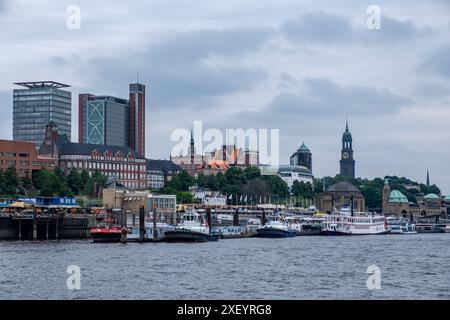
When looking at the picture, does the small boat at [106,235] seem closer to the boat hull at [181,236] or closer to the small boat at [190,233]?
the boat hull at [181,236]

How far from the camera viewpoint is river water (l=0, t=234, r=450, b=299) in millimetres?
44500

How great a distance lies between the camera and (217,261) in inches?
2719

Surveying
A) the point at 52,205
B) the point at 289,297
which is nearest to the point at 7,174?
the point at 52,205

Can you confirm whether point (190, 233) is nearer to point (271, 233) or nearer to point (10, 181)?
point (271, 233)

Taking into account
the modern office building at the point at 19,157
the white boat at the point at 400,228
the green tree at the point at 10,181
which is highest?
the modern office building at the point at 19,157

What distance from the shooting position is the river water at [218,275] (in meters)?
44.5

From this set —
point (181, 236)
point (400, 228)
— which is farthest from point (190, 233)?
point (400, 228)

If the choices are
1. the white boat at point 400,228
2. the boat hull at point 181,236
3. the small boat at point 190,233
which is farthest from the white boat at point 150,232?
the white boat at point 400,228

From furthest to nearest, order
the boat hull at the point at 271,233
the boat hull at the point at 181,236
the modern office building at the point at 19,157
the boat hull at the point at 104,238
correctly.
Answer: the modern office building at the point at 19,157
the boat hull at the point at 271,233
the boat hull at the point at 181,236
the boat hull at the point at 104,238

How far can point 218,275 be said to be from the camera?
182ft

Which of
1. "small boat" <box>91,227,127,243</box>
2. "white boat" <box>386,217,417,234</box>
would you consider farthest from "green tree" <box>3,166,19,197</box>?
"white boat" <box>386,217,417,234</box>

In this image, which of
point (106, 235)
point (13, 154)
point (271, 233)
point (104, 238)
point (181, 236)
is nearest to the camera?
point (104, 238)
